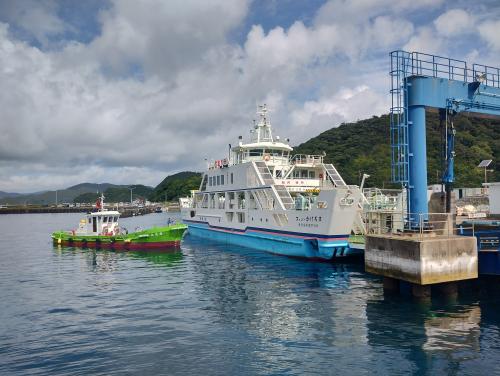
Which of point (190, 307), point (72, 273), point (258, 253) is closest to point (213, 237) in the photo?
point (258, 253)

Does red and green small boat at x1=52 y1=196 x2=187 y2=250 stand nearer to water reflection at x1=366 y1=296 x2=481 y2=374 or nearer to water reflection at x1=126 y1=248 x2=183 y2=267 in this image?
water reflection at x1=126 y1=248 x2=183 y2=267

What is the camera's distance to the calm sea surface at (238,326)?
1121cm

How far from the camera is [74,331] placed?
14.4m

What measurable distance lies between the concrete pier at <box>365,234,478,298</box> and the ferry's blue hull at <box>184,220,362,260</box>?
26.3ft

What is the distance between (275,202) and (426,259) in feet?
51.2

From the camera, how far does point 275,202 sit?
2998 centimetres

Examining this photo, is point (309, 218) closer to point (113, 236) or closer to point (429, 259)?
point (429, 259)

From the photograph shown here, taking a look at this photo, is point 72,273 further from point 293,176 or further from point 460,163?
point 460,163

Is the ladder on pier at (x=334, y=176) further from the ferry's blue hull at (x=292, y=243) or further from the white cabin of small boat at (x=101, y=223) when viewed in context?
the white cabin of small boat at (x=101, y=223)

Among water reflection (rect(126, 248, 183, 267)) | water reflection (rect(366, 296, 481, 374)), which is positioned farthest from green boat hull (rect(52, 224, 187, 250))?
water reflection (rect(366, 296, 481, 374))

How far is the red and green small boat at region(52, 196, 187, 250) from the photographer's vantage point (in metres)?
35.3

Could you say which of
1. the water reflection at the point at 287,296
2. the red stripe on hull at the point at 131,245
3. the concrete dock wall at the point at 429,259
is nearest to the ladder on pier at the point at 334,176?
the water reflection at the point at 287,296

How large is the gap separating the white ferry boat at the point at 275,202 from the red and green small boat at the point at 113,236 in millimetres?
5614

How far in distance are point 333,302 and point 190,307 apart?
20.1 feet
